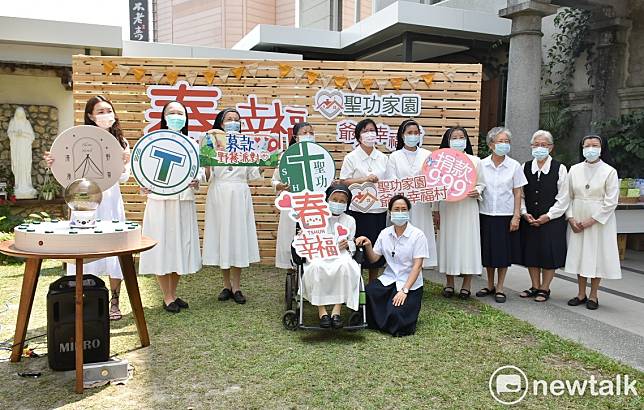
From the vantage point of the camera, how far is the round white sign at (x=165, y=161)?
3.89m

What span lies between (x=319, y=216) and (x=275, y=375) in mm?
1252

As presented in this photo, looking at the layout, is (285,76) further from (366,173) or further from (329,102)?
(366,173)

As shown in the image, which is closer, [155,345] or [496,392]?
[496,392]

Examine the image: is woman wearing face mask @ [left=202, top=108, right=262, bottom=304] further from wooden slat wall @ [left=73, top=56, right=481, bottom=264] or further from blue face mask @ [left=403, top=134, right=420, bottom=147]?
wooden slat wall @ [left=73, top=56, right=481, bottom=264]

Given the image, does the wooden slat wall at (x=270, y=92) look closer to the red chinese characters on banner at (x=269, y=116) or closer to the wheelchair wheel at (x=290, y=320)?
the red chinese characters on banner at (x=269, y=116)

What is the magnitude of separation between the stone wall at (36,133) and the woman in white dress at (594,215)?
26.7 feet

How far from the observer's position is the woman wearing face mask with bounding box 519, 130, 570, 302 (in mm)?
4570

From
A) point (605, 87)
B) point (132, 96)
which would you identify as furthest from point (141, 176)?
point (605, 87)

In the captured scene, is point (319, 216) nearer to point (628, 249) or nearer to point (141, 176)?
point (141, 176)

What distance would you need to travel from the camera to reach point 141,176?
3.90 m

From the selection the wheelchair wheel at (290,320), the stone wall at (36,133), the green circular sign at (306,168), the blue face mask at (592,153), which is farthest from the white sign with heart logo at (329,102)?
the stone wall at (36,133)

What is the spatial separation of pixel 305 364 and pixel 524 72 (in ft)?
18.4

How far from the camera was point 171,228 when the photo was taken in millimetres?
4211

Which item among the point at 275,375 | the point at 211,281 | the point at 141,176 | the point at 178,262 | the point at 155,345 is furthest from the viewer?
the point at 211,281
